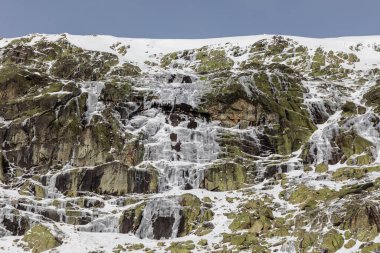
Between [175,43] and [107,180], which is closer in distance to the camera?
[107,180]

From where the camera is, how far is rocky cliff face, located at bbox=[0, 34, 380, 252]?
57125 millimetres

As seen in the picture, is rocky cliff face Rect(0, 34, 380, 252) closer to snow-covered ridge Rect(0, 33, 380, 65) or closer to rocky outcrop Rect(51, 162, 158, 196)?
rocky outcrop Rect(51, 162, 158, 196)

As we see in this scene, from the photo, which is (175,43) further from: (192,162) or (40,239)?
(40,239)

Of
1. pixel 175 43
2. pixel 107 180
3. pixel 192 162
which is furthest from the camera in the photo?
pixel 175 43

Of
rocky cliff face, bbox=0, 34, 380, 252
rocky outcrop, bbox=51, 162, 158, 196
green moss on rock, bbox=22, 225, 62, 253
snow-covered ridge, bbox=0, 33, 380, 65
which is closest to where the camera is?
green moss on rock, bbox=22, 225, 62, 253

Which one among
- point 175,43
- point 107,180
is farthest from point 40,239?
point 175,43

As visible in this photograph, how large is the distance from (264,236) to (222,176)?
1732cm

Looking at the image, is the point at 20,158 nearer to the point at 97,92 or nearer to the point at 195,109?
the point at 97,92

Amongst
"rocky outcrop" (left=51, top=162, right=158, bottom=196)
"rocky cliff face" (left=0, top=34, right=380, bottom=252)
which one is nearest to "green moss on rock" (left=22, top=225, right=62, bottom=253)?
"rocky cliff face" (left=0, top=34, right=380, bottom=252)

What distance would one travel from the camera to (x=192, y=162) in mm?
74312

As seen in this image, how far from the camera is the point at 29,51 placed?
393 feet

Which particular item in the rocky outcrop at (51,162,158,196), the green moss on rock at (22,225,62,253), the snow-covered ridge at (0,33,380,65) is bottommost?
the green moss on rock at (22,225,62,253)

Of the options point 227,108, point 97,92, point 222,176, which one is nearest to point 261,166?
point 222,176

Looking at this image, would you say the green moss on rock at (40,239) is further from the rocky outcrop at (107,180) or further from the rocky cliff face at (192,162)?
the rocky outcrop at (107,180)
